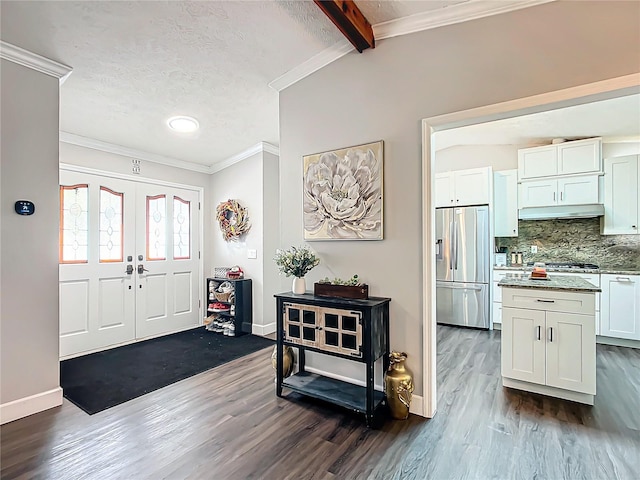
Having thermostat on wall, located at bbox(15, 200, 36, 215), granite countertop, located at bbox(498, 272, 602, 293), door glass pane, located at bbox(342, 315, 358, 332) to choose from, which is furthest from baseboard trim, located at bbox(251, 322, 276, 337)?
granite countertop, located at bbox(498, 272, 602, 293)

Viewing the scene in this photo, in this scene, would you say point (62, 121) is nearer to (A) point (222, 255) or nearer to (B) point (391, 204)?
(A) point (222, 255)

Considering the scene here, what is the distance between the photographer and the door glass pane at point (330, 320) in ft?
8.09

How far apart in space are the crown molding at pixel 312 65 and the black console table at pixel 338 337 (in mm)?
2010

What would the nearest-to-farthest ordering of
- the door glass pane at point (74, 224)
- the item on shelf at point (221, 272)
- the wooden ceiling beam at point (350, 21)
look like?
1. the wooden ceiling beam at point (350, 21)
2. the door glass pane at point (74, 224)
3. the item on shelf at point (221, 272)

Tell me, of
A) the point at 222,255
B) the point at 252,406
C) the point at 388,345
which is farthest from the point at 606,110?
the point at 222,255

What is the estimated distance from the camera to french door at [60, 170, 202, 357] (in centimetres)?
375

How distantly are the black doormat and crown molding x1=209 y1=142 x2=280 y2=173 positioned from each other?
250 cm

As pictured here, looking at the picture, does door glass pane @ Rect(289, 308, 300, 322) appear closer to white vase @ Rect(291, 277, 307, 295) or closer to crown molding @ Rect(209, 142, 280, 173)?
white vase @ Rect(291, 277, 307, 295)

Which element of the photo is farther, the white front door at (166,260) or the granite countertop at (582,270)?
the white front door at (166,260)

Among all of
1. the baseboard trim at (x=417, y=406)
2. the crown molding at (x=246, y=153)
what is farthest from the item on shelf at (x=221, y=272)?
the baseboard trim at (x=417, y=406)

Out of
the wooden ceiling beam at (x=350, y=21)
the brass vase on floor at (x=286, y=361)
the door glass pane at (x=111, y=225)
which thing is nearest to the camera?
the wooden ceiling beam at (x=350, y=21)

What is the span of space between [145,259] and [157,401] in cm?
228

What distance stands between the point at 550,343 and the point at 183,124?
420 centimetres

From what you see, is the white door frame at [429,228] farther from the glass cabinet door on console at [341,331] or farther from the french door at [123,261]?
the french door at [123,261]
